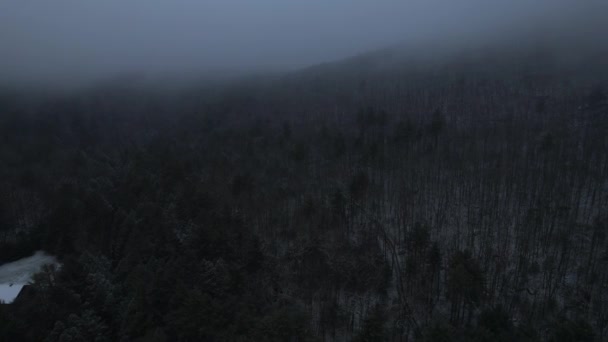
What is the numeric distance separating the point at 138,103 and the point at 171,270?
112 m

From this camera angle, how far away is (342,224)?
50.5 m

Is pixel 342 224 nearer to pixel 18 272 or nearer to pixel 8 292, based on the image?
pixel 8 292

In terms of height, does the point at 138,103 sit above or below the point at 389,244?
above

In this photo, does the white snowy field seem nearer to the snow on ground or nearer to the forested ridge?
the snow on ground

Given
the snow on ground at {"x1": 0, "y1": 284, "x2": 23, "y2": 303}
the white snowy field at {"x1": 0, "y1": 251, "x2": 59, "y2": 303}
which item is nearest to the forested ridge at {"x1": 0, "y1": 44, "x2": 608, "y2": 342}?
the white snowy field at {"x1": 0, "y1": 251, "x2": 59, "y2": 303}

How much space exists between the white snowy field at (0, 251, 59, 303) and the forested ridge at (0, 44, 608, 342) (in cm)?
148

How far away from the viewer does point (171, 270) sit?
3625cm

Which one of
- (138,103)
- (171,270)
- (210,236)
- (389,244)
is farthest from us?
(138,103)

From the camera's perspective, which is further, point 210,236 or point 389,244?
point 389,244

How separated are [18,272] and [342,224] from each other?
39.4m

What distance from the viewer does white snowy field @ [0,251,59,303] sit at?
44.1 meters

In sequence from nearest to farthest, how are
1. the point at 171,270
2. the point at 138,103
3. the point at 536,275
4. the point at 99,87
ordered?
the point at 171,270 < the point at 536,275 < the point at 138,103 < the point at 99,87

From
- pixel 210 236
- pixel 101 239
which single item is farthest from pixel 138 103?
pixel 210 236

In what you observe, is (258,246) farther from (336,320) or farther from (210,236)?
(336,320)
